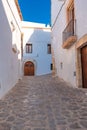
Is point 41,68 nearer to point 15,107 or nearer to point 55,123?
point 15,107

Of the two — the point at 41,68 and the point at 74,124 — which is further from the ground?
the point at 41,68

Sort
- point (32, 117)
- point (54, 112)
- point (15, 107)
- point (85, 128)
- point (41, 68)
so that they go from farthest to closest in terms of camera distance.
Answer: point (41, 68), point (15, 107), point (54, 112), point (32, 117), point (85, 128)

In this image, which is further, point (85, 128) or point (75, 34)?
point (75, 34)

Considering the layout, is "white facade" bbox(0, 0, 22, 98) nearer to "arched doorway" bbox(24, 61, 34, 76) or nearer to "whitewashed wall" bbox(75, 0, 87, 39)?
"whitewashed wall" bbox(75, 0, 87, 39)

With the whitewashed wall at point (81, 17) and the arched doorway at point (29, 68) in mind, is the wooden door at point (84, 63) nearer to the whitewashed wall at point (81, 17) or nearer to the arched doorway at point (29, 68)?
the whitewashed wall at point (81, 17)

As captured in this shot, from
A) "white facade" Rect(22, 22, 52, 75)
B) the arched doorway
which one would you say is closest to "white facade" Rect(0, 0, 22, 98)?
"white facade" Rect(22, 22, 52, 75)

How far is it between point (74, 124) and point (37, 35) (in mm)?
20738

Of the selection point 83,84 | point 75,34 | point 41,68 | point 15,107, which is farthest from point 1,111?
point 41,68

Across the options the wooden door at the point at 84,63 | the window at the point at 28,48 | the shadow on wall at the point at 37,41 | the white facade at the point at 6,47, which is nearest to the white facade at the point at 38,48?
Answer: the shadow on wall at the point at 37,41

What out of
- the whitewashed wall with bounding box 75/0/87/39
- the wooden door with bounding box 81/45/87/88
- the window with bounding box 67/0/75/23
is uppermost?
the window with bounding box 67/0/75/23

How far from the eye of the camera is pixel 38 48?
23.8 m

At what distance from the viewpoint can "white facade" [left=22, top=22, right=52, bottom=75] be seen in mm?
23484

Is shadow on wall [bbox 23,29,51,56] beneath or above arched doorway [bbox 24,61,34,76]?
above

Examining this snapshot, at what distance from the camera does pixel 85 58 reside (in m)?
9.48
